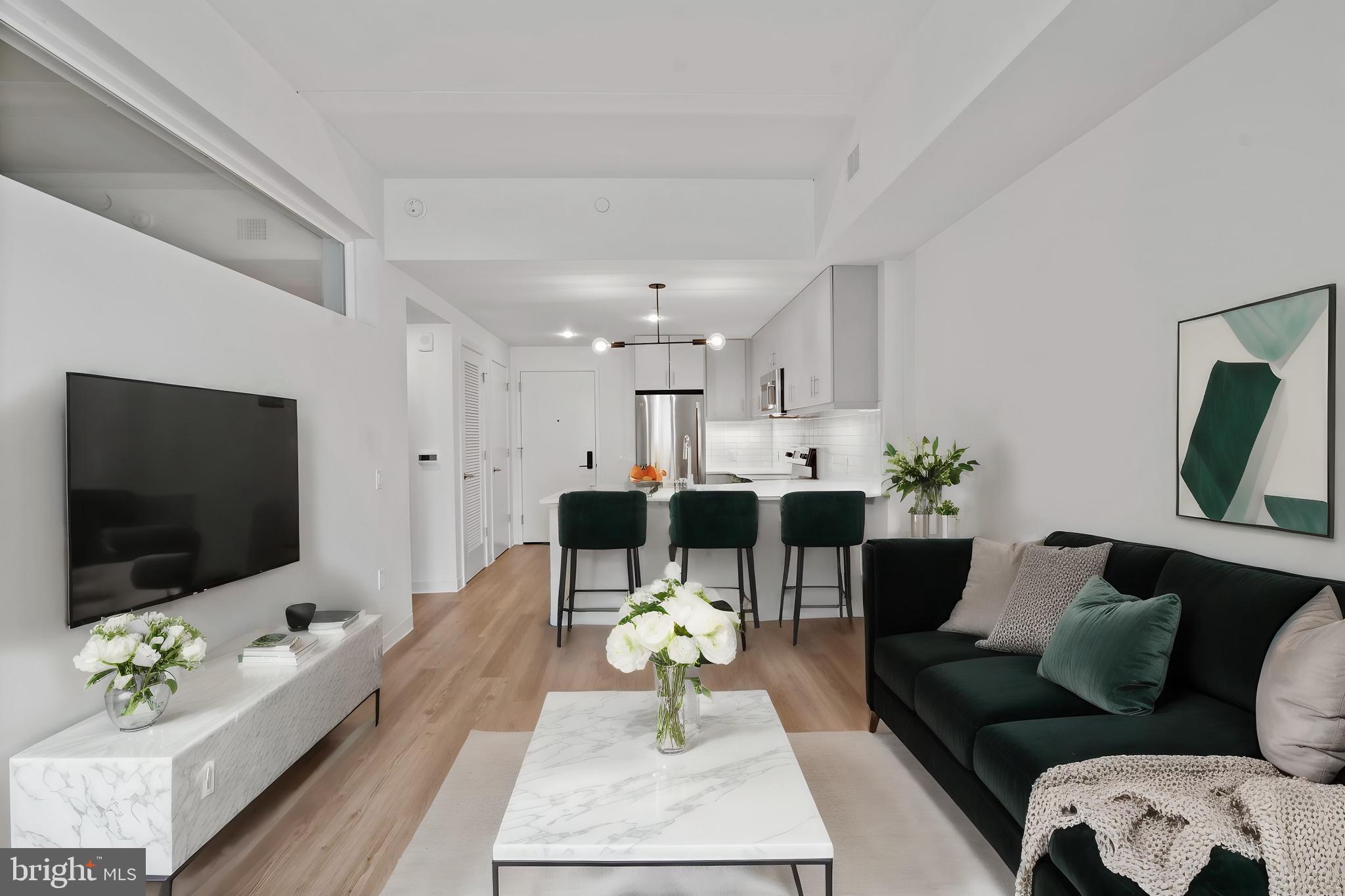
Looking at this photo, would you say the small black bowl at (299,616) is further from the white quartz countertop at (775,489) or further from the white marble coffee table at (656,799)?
the white quartz countertop at (775,489)

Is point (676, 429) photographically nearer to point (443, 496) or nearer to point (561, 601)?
point (443, 496)

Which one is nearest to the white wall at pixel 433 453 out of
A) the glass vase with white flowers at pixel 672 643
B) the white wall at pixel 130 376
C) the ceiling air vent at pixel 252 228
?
the white wall at pixel 130 376

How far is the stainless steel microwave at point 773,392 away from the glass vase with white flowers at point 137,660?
5.05m

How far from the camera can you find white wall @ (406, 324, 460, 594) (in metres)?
5.87

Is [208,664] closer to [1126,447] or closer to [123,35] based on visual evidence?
[123,35]

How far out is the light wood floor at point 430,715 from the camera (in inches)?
84.0

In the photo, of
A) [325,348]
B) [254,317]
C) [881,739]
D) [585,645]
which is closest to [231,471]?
[254,317]

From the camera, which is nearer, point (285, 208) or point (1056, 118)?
point (1056, 118)

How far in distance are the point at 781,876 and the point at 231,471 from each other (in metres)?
2.37

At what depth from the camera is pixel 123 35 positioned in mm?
2141

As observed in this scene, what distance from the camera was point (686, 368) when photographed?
25.5 ft

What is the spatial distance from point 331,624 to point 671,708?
169 centimetres

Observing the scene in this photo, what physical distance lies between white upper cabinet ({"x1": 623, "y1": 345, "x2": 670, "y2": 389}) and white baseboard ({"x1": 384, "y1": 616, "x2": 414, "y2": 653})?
3844mm

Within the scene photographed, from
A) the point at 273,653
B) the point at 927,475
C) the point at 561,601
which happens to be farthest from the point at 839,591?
the point at 273,653
